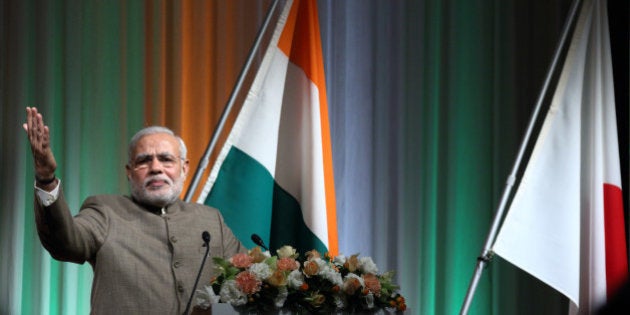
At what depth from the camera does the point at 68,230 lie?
304cm

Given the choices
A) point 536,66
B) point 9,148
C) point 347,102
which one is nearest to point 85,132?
point 9,148

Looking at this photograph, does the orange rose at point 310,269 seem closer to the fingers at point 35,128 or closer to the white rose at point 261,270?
the white rose at point 261,270

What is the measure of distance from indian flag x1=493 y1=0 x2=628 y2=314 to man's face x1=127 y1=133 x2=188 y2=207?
175 cm

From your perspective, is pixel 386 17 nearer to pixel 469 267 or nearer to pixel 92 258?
pixel 469 267

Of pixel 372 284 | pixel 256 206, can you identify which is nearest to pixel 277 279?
pixel 372 284

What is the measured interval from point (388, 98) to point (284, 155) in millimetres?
1294

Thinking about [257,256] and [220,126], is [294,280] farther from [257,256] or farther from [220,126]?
[220,126]

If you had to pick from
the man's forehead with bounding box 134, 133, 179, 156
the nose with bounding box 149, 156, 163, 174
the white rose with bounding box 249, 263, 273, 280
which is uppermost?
the man's forehead with bounding box 134, 133, 179, 156

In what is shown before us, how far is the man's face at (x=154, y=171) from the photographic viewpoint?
11.4 ft

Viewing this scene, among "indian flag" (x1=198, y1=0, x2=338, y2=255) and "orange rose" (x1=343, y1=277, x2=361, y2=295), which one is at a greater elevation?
"indian flag" (x1=198, y1=0, x2=338, y2=255)

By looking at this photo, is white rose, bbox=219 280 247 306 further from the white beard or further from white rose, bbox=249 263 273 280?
the white beard

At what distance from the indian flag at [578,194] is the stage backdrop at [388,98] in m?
0.78

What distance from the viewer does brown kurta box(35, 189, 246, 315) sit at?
127 inches

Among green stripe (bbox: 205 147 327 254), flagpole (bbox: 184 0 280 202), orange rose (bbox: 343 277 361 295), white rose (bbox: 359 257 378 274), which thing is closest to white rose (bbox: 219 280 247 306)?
orange rose (bbox: 343 277 361 295)
